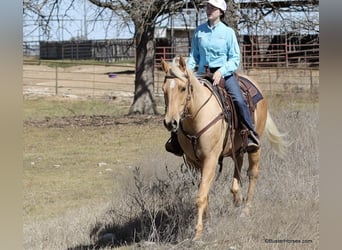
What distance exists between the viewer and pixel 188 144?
5.67m

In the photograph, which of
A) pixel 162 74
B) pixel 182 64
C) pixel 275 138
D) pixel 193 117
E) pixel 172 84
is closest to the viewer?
pixel 172 84

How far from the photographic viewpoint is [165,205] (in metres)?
6.09

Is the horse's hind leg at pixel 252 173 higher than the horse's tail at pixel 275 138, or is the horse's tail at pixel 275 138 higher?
the horse's tail at pixel 275 138

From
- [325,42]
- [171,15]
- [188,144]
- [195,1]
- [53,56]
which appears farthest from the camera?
[53,56]

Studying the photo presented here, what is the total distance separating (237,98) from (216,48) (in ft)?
2.03

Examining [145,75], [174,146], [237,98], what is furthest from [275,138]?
[145,75]

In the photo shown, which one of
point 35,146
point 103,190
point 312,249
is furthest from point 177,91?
point 35,146

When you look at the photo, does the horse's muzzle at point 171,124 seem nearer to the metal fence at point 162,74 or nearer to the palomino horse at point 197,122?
the palomino horse at point 197,122

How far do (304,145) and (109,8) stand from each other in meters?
9.34

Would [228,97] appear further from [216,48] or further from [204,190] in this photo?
[204,190]

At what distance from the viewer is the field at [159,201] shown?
5402 millimetres

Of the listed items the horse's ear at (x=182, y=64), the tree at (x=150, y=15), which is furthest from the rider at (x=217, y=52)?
the tree at (x=150, y=15)

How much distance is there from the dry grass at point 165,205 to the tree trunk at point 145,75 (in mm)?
7422

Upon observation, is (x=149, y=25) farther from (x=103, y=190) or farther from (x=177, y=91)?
(x=177, y=91)
